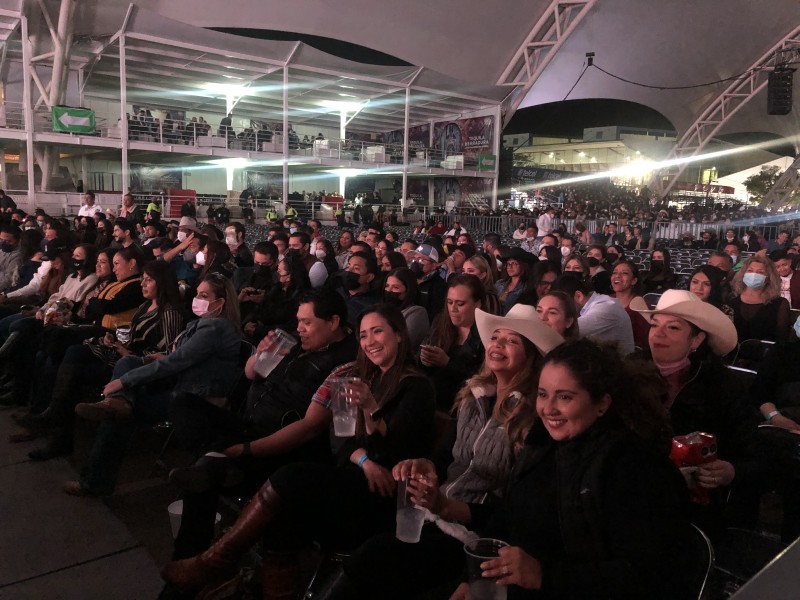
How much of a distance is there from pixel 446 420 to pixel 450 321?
1157 mm

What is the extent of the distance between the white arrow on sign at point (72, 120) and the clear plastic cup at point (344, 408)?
69.3 feet

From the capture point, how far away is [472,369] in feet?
11.7

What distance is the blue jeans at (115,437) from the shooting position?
12.5 ft

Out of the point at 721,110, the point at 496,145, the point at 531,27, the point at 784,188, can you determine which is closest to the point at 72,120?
the point at 531,27

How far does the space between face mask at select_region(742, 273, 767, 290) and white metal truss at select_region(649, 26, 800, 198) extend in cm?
3012

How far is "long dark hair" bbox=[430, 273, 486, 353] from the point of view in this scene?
387 cm

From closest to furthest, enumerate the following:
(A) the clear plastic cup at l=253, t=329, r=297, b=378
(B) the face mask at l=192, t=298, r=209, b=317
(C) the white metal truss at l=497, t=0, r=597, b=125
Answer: (A) the clear plastic cup at l=253, t=329, r=297, b=378, (B) the face mask at l=192, t=298, r=209, b=317, (C) the white metal truss at l=497, t=0, r=597, b=125

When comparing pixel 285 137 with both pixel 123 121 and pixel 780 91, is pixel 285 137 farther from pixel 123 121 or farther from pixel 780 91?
pixel 780 91

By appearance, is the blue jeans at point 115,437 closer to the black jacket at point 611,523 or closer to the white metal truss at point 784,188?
the black jacket at point 611,523

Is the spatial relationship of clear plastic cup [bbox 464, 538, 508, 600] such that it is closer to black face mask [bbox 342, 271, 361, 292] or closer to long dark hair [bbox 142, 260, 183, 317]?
long dark hair [bbox 142, 260, 183, 317]

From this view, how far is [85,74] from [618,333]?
26.7 m

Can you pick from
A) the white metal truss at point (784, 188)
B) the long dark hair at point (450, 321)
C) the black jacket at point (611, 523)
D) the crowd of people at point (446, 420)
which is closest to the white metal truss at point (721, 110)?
the white metal truss at point (784, 188)

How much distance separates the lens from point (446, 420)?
287cm

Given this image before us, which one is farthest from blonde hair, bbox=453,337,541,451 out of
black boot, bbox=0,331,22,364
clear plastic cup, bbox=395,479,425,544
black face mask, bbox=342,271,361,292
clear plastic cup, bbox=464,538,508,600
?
black boot, bbox=0,331,22,364
